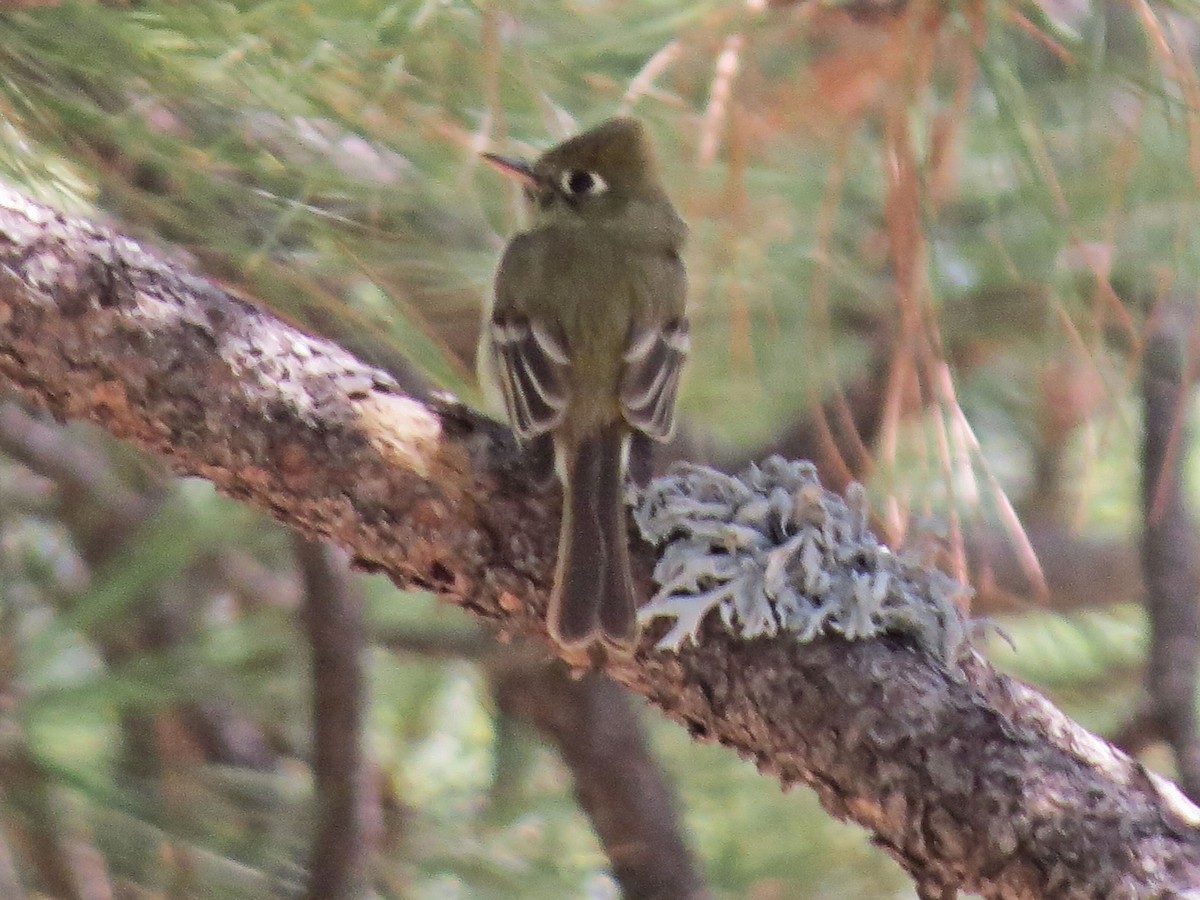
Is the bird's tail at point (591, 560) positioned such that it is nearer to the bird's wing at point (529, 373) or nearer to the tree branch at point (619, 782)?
the bird's wing at point (529, 373)

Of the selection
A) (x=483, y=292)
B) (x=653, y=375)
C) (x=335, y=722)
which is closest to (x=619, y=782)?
(x=335, y=722)

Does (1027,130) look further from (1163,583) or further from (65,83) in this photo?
(65,83)

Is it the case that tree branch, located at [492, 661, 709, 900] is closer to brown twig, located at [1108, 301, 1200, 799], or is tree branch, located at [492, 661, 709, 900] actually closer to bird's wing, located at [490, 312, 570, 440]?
bird's wing, located at [490, 312, 570, 440]

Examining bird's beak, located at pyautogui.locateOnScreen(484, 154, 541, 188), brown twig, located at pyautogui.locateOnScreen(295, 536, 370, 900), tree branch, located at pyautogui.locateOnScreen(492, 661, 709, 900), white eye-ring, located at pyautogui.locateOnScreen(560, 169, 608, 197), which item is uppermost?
bird's beak, located at pyautogui.locateOnScreen(484, 154, 541, 188)

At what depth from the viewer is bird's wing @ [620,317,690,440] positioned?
1.45 meters

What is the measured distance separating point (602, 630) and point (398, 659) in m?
1.17

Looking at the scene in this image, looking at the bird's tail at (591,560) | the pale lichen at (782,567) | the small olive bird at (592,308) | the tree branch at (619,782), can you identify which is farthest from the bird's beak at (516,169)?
the tree branch at (619,782)

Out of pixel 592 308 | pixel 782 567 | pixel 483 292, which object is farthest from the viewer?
pixel 483 292

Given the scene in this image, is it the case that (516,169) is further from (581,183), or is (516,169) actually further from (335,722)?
(335,722)

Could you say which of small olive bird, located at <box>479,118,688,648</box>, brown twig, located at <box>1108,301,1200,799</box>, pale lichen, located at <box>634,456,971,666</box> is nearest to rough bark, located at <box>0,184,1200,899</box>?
pale lichen, located at <box>634,456,971,666</box>

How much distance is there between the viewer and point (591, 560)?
109 cm

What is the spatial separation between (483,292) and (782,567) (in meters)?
0.75

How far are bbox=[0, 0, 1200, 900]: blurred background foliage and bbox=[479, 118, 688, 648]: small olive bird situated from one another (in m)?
0.05

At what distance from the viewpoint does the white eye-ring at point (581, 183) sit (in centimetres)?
162
